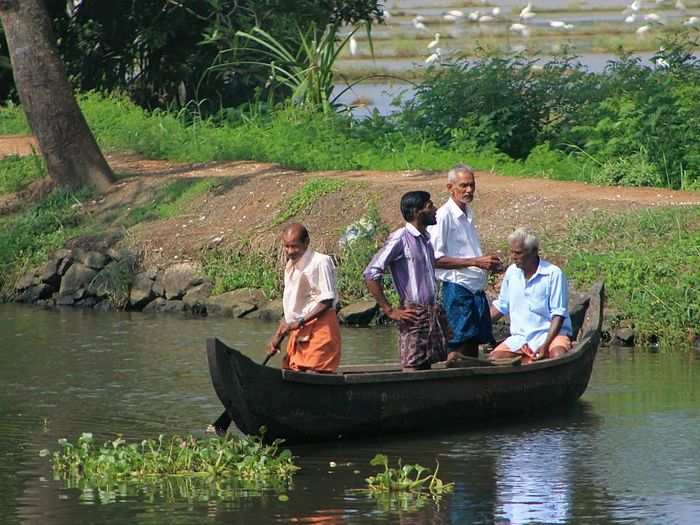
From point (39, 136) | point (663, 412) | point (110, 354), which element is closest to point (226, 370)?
point (663, 412)

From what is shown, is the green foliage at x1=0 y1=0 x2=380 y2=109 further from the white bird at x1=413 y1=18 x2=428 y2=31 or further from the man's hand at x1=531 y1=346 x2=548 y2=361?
the white bird at x1=413 y1=18 x2=428 y2=31

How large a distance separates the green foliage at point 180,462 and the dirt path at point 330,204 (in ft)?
22.9

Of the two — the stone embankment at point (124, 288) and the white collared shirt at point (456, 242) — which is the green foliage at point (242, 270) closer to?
the stone embankment at point (124, 288)

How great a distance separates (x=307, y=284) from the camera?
10.7 metres

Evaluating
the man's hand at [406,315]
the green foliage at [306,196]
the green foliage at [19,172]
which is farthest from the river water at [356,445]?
the green foliage at [19,172]

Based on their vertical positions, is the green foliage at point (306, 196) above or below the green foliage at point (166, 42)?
below

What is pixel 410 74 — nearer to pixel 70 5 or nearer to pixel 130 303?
pixel 70 5

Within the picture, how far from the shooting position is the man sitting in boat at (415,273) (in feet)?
35.7

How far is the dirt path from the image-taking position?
17328mm

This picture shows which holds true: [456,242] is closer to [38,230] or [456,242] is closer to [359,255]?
[359,255]

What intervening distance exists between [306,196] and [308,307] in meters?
7.92

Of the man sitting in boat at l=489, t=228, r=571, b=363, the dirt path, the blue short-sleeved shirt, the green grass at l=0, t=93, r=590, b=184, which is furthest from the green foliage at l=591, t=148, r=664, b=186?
the blue short-sleeved shirt

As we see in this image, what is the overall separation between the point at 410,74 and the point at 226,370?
2400cm

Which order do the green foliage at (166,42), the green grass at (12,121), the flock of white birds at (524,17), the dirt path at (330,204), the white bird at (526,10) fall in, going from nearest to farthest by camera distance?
the dirt path at (330,204), the green grass at (12,121), the green foliage at (166,42), the flock of white birds at (524,17), the white bird at (526,10)
